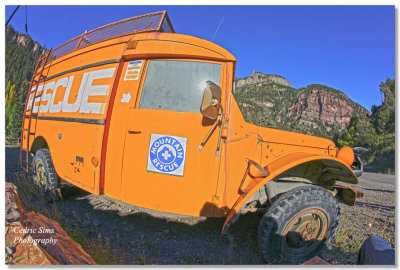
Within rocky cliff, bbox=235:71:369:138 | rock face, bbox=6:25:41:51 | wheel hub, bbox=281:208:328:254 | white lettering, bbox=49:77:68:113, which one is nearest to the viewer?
wheel hub, bbox=281:208:328:254

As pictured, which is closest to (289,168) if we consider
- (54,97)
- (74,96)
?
(74,96)

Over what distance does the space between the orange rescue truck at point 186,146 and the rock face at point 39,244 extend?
570mm

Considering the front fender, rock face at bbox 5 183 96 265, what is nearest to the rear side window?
the front fender

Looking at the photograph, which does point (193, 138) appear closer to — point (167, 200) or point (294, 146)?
point (167, 200)

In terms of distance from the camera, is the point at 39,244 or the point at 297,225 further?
the point at 297,225

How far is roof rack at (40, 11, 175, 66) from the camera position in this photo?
2518 millimetres

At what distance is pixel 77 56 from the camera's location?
306cm

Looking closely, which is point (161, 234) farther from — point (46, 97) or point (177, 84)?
point (46, 97)

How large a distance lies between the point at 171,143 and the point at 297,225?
1622 millimetres

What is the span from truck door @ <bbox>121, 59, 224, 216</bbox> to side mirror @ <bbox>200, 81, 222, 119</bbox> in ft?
0.65

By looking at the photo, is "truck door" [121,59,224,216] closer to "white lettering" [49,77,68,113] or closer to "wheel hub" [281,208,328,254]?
"wheel hub" [281,208,328,254]

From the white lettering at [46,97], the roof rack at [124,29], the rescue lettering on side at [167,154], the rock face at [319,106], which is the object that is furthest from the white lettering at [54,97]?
the rock face at [319,106]

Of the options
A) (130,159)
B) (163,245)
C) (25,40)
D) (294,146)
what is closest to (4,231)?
(130,159)

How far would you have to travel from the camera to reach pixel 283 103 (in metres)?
11.8
